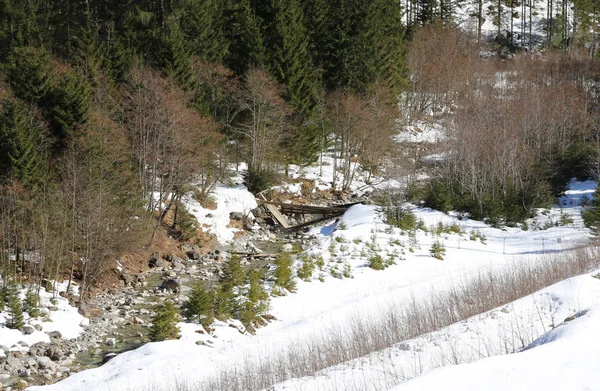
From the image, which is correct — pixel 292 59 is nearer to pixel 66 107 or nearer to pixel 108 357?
pixel 66 107

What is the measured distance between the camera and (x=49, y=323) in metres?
16.6

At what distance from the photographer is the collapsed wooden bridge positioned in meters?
31.4

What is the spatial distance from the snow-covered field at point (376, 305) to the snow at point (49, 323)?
325 cm

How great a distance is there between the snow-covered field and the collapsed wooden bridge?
200 centimetres

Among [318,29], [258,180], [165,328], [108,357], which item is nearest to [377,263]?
[165,328]

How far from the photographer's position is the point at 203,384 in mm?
10805

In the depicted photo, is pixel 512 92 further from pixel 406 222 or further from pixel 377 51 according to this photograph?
pixel 406 222

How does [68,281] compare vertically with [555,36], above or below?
below

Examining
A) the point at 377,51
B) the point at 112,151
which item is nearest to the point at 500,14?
the point at 377,51

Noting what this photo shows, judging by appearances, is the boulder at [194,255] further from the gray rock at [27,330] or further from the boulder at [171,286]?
the gray rock at [27,330]

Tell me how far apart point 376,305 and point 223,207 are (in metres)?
17.2

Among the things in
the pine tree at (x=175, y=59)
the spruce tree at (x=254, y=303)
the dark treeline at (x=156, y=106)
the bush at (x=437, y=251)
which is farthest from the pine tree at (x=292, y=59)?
the spruce tree at (x=254, y=303)

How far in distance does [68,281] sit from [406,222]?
14.7 metres

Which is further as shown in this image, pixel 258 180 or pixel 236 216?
pixel 258 180
